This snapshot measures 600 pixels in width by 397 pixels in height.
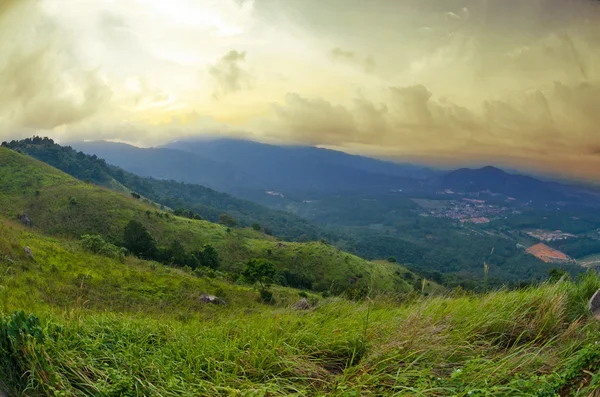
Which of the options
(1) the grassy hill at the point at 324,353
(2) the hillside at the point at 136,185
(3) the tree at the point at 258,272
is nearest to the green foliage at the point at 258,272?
(3) the tree at the point at 258,272

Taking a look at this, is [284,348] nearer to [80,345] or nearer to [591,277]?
[80,345]

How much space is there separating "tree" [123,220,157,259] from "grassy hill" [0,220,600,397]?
3347 cm

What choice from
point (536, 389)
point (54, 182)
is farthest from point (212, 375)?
point (54, 182)

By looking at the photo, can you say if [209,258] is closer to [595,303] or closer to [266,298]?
[266,298]

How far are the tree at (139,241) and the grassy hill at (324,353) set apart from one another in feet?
110

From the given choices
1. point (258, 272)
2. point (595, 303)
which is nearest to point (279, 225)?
point (258, 272)

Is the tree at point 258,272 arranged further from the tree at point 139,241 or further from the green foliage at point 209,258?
the green foliage at point 209,258

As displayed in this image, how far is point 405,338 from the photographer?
10.3ft

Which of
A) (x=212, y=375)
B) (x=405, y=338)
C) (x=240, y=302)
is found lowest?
(x=240, y=302)

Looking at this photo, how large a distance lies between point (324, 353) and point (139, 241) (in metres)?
36.0

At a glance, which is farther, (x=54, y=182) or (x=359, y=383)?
(x=54, y=182)

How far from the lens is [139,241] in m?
34.6

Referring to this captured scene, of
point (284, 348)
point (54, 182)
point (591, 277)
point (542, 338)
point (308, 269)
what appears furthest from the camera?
point (54, 182)

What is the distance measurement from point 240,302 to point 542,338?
16967 mm
